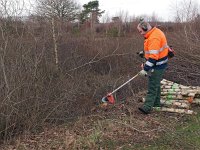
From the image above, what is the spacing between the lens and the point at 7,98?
506 cm

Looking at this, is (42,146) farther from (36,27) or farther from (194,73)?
(194,73)

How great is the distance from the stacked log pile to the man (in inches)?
18.5

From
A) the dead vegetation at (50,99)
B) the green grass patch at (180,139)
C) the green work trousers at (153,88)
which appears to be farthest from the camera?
the green work trousers at (153,88)

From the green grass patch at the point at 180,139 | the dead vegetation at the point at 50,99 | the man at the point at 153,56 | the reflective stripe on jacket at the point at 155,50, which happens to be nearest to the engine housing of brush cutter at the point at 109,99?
the dead vegetation at the point at 50,99

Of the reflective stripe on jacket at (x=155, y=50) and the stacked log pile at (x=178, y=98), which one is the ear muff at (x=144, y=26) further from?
the stacked log pile at (x=178, y=98)

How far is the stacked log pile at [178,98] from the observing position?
21.6 feet

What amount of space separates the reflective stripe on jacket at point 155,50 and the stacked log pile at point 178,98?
3.38 feet

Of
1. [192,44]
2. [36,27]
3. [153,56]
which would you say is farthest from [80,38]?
[153,56]

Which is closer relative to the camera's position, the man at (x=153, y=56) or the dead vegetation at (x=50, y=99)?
the dead vegetation at (x=50, y=99)

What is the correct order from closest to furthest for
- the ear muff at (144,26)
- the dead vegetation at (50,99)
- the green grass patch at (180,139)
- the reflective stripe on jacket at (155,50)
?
the green grass patch at (180,139)
the dead vegetation at (50,99)
the reflective stripe on jacket at (155,50)
the ear muff at (144,26)

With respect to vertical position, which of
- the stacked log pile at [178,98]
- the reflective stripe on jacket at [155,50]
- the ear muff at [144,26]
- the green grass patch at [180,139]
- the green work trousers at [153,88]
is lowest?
the green grass patch at [180,139]

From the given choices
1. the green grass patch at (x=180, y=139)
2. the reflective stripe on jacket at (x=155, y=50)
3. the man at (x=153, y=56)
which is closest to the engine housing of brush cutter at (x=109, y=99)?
the man at (x=153, y=56)

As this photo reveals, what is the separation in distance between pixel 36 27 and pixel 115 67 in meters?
5.50

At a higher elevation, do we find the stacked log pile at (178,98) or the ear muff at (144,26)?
the ear muff at (144,26)
